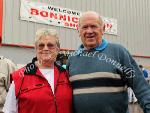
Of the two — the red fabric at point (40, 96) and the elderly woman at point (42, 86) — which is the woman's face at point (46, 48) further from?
the red fabric at point (40, 96)

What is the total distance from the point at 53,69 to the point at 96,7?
8696 mm

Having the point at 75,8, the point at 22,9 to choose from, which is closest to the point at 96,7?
the point at 75,8

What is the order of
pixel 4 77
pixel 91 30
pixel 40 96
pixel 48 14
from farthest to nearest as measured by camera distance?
pixel 48 14
pixel 4 77
pixel 91 30
pixel 40 96

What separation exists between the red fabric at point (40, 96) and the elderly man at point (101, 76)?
0.31ft

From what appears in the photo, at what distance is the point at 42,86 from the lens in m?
2.47

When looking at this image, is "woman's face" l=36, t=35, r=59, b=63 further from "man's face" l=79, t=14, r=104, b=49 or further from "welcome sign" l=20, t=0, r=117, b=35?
"welcome sign" l=20, t=0, r=117, b=35

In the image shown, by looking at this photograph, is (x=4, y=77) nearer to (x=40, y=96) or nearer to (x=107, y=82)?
(x=40, y=96)

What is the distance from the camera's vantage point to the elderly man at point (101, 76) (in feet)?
7.92

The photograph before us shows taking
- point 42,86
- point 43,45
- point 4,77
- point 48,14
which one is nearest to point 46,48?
point 43,45

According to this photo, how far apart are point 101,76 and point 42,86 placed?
0.45 metres

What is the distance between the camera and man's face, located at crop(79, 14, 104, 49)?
255 centimetres

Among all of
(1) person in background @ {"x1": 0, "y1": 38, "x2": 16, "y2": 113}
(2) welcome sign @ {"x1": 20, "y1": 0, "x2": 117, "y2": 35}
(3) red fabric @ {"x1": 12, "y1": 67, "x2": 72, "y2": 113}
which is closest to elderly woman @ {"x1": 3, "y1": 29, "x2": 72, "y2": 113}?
(3) red fabric @ {"x1": 12, "y1": 67, "x2": 72, "y2": 113}

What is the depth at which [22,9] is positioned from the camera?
8.98 m

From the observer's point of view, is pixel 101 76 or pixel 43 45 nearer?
pixel 101 76
